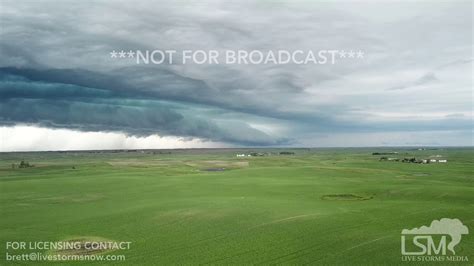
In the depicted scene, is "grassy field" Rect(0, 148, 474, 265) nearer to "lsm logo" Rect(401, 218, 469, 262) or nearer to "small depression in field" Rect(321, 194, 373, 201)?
"small depression in field" Rect(321, 194, 373, 201)

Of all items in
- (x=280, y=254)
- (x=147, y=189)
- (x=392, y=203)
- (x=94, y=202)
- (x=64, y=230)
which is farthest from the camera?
(x=147, y=189)

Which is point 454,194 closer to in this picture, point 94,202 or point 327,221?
point 327,221

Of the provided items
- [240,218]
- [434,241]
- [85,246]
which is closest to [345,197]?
[240,218]

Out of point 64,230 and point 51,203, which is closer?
point 64,230

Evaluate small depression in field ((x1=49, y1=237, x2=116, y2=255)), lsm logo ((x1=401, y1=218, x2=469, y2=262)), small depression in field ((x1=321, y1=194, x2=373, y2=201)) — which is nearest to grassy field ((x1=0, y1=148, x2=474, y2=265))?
small depression in field ((x1=321, y1=194, x2=373, y2=201))

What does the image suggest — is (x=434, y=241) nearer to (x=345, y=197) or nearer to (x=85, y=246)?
(x=345, y=197)

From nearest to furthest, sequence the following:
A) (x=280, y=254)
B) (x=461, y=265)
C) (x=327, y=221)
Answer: (x=461, y=265), (x=280, y=254), (x=327, y=221)

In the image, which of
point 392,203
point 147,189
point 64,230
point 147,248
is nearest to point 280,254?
point 147,248
